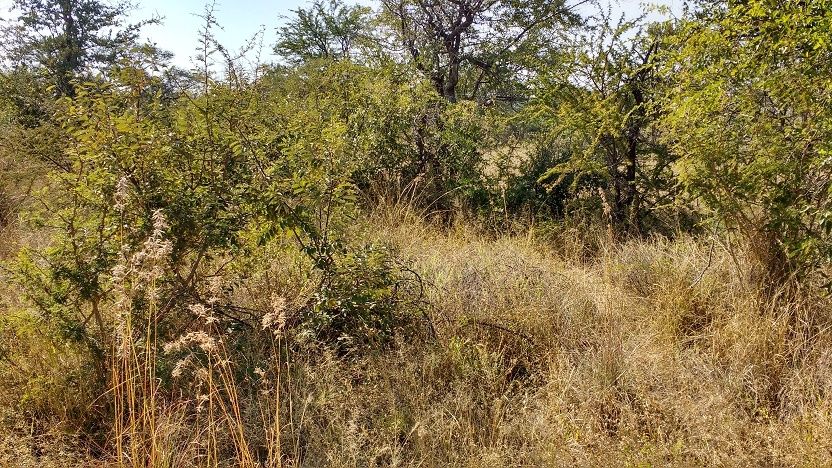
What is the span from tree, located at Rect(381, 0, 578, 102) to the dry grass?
5.18 metres

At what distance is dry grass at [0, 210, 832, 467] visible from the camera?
2.28 meters

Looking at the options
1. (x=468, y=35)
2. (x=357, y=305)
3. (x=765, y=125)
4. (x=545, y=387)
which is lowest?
(x=545, y=387)

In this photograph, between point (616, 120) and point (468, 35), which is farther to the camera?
point (468, 35)

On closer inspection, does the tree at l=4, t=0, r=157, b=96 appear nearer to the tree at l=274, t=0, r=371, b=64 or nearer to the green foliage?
the tree at l=274, t=0, r=371, b=64

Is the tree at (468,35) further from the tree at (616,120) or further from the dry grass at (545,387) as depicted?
the dry grass at (545,387)

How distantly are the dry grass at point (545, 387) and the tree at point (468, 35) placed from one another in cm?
518

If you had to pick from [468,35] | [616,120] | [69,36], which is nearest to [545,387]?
[616,120]

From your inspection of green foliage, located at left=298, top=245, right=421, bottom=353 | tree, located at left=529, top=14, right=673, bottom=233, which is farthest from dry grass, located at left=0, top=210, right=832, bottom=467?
tree, located at left=529, top=14, right=673, bottom=233

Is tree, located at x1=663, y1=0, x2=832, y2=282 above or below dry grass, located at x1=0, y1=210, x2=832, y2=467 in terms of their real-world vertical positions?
above

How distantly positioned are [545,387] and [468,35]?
274 inches

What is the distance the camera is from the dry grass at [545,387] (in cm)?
228

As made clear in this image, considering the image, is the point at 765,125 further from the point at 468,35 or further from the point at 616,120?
the point at 468,35

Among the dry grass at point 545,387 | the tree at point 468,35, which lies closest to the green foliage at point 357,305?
the dry grass at point 545,387

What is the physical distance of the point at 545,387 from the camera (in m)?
2.75
